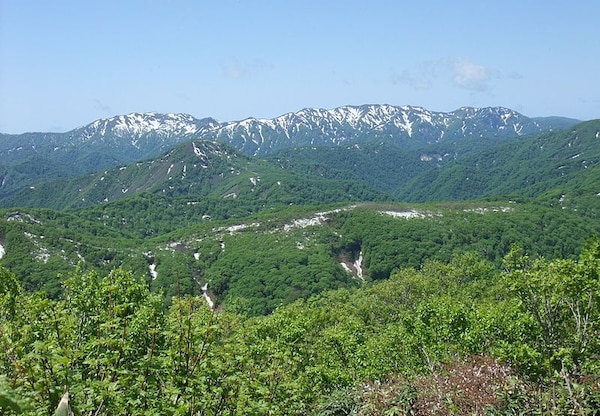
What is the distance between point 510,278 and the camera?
53.2 ft

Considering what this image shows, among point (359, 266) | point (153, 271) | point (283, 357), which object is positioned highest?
point (283, 357)

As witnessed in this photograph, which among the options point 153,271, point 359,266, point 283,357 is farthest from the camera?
point 359,266

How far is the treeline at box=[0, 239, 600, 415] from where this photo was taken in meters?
7.93

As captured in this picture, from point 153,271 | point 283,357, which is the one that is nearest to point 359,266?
point 153,271

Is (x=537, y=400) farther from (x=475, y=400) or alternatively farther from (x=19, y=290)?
(x=19, y=290)

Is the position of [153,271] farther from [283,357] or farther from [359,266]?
[283,357]

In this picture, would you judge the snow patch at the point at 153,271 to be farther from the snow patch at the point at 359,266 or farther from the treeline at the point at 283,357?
the treeline at the point at 283,357

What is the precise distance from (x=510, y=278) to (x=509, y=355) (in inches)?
104

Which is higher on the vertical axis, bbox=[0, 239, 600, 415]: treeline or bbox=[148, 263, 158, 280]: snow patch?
bbox=[0, 239, 600, 415]: treeline

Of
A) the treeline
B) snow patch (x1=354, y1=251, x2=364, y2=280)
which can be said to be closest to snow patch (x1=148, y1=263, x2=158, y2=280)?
snow patch (x1=354, y1=251, x2=364, y2=280)

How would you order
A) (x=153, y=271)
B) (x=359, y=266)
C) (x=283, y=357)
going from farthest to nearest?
(x=359, y=266)
(x=153, y=271)
(x=283, y=357)

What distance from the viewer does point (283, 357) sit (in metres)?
10.4

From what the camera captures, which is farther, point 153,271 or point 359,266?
point 359,266

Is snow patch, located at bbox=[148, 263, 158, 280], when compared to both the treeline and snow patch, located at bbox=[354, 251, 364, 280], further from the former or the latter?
the treeline
